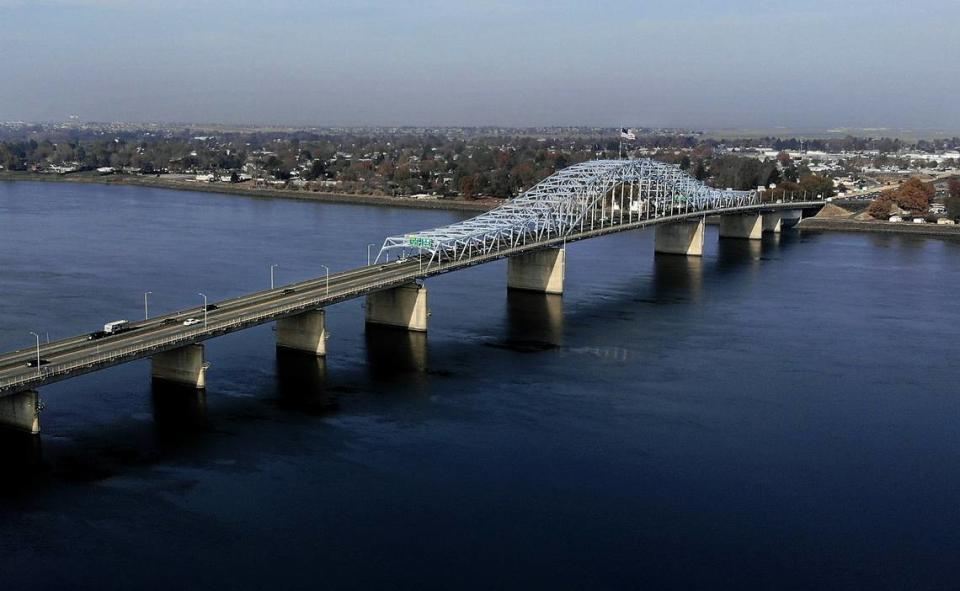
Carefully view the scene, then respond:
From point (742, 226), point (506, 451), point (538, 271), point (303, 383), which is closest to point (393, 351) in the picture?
point (303, 383)

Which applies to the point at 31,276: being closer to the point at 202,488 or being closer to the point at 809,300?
the point at 202,488

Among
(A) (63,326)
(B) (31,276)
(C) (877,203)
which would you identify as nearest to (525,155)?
(C) (877,203)

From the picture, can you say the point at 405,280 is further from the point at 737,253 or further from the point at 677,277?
the point at 737,253

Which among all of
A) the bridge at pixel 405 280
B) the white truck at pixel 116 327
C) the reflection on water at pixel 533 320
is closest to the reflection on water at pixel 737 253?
the bridge at pixel 405 280

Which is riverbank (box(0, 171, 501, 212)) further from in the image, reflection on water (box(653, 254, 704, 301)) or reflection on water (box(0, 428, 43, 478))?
reflection on water (box(0, 428, 43, 478))

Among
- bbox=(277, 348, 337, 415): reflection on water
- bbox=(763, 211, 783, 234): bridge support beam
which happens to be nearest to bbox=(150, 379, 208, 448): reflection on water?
bbox=(277, 348, 337, 415): reflection on water

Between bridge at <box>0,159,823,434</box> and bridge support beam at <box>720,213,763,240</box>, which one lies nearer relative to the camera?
bridge at <box>0,159,823,434</box>

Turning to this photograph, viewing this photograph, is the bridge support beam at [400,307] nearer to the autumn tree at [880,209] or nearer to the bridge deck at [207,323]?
the bridge deck at [207,323]
